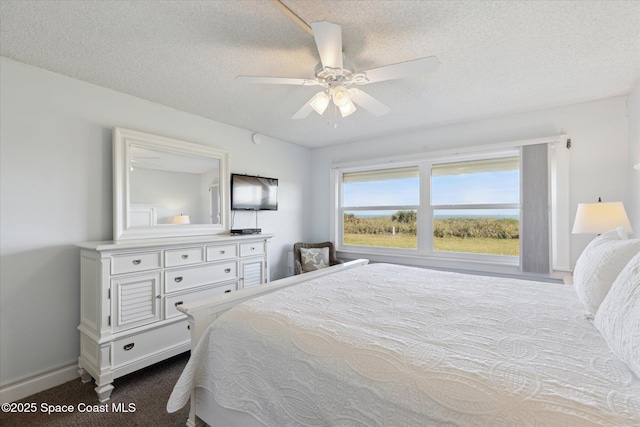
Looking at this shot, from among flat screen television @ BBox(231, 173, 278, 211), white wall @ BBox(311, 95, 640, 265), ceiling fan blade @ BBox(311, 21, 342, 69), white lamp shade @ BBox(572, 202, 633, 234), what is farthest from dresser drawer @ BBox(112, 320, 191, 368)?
white lamp shade @ BBox(572, 202, 633, 234)

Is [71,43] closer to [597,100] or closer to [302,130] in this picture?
[302,130]

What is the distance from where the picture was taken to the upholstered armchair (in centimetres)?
389

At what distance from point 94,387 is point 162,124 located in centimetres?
229

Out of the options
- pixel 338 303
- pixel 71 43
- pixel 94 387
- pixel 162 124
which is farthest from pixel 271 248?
pixel 71 43

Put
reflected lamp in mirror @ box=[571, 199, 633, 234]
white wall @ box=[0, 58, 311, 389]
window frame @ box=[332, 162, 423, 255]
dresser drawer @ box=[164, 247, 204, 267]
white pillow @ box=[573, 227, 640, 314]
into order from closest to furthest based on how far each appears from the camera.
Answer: white pillow @ box=[573, 227, 640, 314], white wall @ box=[0, 58, 311, 389], reflected lamp in mirror @ box=[571, 199, 633, 234], dresser drawer @ box=[164, 247, 204, 267], window frame @ box=[332, 162, 423, 255]

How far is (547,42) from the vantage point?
A: 1754 millimetres

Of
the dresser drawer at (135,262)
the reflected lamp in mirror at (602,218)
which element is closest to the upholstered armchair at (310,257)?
the dresser drawer at (135,262)

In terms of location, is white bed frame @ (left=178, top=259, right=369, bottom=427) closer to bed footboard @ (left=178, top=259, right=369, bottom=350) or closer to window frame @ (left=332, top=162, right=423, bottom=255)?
bed footboard @ (left=178, top=259, right=369, bottom=350)

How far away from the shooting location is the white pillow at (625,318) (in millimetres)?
838

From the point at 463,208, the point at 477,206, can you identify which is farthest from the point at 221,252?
the point at 477,206

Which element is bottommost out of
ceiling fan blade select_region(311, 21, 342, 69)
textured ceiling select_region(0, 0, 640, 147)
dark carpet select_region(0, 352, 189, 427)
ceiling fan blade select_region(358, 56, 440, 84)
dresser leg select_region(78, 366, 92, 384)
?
dark carpet select_region(0, 352, 189, 427)

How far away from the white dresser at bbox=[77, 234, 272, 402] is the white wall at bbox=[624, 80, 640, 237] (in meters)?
3.64

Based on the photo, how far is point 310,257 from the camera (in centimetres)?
394

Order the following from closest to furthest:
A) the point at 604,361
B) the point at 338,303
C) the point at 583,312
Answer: the point at 604,361
the point at 583,312
the point at 338,303
